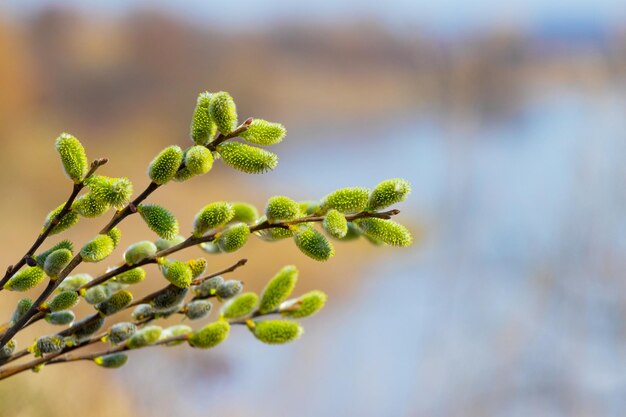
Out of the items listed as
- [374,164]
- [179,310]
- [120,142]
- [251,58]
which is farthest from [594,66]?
[179,310]

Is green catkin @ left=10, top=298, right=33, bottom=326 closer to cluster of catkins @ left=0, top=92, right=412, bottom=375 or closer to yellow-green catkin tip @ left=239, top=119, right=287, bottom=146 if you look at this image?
cluster of catkins @ left=0, top=92, right=412, bottom=375

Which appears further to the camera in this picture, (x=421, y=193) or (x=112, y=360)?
(x=421, y=193)

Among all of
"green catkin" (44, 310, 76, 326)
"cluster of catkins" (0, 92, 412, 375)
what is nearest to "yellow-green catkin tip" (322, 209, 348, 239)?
"cluster of catkins" (0, 92, 412, 375)

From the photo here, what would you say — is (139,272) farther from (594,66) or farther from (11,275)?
(594,66)

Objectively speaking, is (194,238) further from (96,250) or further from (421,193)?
(421,193)

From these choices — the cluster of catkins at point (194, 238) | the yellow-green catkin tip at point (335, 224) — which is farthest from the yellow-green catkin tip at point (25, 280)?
the yellow-green catkin tip at point (335, 224)

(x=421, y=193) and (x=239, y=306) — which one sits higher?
(x=421, y=193)

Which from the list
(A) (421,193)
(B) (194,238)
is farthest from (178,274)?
(A) (421,193)
